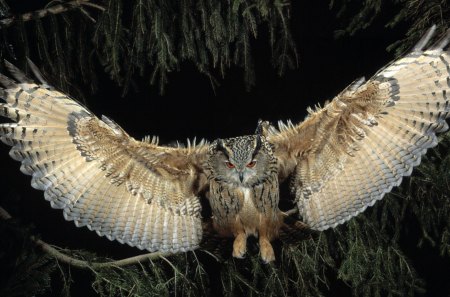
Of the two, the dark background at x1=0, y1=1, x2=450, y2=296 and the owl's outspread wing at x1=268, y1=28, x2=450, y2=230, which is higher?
the dark background at x1=0, y1=1, x2=450, y2=296

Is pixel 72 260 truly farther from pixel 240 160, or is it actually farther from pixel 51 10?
pixel 51 10

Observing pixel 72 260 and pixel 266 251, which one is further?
pixel 72 260

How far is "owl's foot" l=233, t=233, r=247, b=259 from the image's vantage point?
392 centimetres

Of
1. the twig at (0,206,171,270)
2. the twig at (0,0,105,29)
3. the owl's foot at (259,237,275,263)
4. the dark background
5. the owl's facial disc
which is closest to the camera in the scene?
the owl's facial disc

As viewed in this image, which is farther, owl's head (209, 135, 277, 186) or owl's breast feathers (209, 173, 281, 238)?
owl's breast feathers (209, 173, 281, 238)

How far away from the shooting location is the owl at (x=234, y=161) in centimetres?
366

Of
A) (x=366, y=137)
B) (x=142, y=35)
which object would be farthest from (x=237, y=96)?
(x=366, y=137)

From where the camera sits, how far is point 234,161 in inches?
143

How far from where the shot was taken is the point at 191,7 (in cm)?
397

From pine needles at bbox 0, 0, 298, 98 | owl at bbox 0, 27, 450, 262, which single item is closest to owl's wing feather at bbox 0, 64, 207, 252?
owl at bbox 0, 27, 450, 262

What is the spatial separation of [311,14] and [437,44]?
1864 millimetres

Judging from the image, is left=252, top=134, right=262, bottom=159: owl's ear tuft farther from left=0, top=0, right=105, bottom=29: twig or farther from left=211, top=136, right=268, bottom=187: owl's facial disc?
left=0, top=0, right=105, bottom=29: twig

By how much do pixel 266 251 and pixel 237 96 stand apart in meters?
1.83

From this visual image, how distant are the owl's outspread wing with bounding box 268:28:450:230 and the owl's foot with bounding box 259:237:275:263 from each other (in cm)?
29
